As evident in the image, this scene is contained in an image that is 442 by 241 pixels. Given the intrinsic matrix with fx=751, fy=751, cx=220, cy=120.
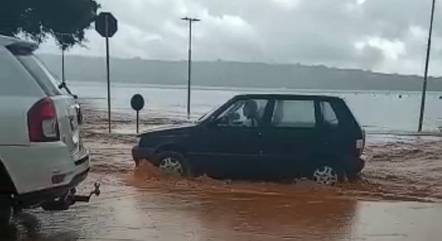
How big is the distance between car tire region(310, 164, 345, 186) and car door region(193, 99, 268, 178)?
2.99 ft

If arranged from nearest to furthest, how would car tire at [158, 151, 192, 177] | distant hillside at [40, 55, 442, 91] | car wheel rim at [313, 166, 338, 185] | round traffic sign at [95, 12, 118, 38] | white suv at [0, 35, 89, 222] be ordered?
1. white suv at [0, 35, 89, 222]
2. car wheel rim at [313, 166, 338, 185]
3. car tire at [158, 151, 192, 177]
4. round traffic sign at [95, 12, 118, 38]
5. distant hillside at [40, 55, 442, 91]

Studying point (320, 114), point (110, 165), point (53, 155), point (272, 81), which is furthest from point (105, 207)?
point (272, 81)

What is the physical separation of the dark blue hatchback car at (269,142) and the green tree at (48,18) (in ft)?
93.1

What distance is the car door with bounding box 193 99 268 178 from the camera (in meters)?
12.0

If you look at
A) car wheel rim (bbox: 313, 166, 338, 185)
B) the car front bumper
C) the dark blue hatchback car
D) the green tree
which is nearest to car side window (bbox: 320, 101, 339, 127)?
the dark blue hatchback car

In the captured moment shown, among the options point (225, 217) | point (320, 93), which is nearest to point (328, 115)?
point (320, 93)

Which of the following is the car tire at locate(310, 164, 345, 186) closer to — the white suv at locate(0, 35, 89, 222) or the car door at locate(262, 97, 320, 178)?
the car door at locate(262, 97, 320, 178)

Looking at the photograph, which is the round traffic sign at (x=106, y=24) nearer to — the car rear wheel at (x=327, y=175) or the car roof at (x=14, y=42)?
the car rear wheel at (x=327, y=175)

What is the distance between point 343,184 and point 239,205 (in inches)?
106

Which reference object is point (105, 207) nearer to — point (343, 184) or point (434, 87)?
point (343, 184)

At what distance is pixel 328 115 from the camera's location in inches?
476

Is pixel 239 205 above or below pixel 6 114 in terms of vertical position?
below

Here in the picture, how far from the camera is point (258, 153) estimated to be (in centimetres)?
1200

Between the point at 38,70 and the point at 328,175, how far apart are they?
235 inches
